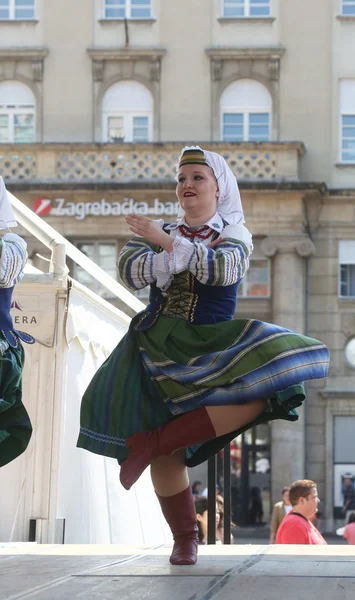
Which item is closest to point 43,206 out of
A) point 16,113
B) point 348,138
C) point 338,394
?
point 16,113

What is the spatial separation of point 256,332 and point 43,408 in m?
3.83

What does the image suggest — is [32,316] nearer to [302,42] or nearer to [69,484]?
[69,484]

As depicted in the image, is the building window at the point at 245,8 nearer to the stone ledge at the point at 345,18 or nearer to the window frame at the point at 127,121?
the stone ledge at the point at 345,18

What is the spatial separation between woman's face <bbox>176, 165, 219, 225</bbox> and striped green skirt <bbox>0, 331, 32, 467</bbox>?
877 millimetres

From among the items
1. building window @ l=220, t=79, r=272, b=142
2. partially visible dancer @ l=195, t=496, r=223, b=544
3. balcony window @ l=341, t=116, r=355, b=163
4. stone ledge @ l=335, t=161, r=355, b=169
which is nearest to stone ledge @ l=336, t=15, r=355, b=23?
balcony window @ l=341, t=116, r=355, b=163

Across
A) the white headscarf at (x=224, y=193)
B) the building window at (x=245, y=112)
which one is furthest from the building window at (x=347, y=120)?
the white headscarf at (x=224, y=193)

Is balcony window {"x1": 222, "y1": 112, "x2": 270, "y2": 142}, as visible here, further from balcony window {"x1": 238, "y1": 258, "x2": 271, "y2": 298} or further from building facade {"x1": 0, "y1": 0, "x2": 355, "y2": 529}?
balcony window {"x1": 238, "y1": 258, "x2": 271, "y2": 298}

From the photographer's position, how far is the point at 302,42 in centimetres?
→ 2822

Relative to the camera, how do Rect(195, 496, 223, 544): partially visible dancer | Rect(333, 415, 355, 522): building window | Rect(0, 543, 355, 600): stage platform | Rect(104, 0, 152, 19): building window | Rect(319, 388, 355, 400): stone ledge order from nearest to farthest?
Rect(0, 543, 355, 600): stage platform → Rect(195, 496, 223, 544): partially visible dancer → Rect(333, 415, 355, 522): building window → Rect(319, 388, 355, 400): stone ledge → Rect(104, 0, 152, 19): building window

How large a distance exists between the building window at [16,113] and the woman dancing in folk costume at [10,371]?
23717 mm

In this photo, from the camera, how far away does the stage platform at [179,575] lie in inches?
140

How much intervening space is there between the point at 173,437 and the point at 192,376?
233 mm

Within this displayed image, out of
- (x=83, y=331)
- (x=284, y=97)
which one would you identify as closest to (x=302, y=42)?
(x=284, y=97)

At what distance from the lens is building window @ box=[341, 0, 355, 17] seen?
2825 centimetres
